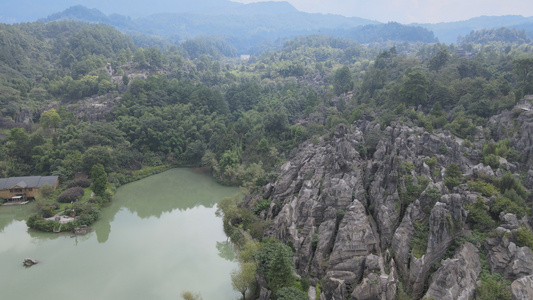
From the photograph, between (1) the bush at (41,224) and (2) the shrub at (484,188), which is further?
(1) the bush at (41,224)

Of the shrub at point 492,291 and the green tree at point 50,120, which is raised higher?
the shrub at point 492,291

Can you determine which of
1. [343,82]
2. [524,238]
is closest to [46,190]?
[524,238]

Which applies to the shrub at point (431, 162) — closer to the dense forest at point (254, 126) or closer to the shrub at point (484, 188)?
the dense forest at point (254, 126)

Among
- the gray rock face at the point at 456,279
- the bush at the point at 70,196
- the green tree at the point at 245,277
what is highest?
the gray rock face at the point at 456,279

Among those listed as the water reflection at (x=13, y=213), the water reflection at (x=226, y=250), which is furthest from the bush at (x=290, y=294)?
the water reflection at (x=13, y=213)

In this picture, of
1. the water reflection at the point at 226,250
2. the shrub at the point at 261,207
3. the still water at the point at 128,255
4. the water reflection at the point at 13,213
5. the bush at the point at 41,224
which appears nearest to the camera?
the still water at the point at 128,255

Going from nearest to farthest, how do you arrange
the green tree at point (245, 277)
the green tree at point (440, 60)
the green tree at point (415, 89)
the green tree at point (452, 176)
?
the green tree at point (245, 277)
the green tree at point (452, 176)
the green tree at point (415, 89)
the green tree at point (440, 60)

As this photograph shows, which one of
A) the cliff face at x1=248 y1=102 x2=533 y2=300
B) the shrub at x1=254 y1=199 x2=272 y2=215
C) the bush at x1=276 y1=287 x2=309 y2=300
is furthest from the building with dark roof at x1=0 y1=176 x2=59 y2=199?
the bush at x1=276 y1=287 x2=309 y2=300

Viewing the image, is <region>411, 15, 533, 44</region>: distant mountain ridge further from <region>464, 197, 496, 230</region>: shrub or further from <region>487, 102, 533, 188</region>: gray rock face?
<region>464, 197, 496, 230</region>: shrub
